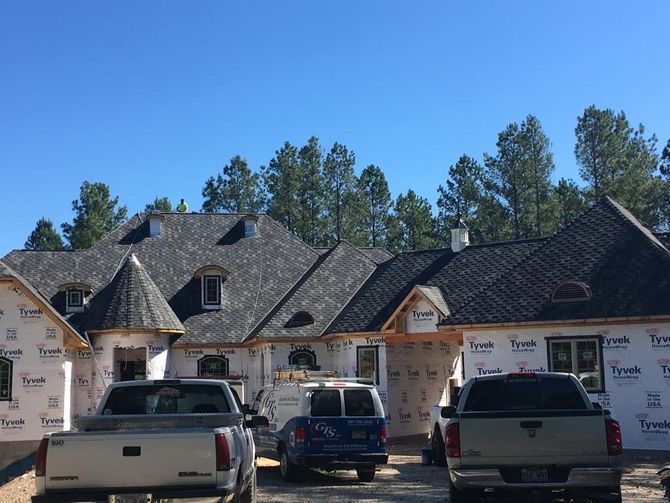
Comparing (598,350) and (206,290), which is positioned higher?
(206,290)

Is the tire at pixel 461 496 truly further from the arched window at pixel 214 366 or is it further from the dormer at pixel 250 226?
the dormer at pixel 250 226

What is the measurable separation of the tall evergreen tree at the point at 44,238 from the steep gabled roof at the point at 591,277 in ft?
164

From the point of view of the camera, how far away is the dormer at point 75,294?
30859 millimetres

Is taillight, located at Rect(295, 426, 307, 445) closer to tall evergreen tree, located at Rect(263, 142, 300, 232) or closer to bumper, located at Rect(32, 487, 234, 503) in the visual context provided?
bumper, located at Rect(32, 487, 234, 503)

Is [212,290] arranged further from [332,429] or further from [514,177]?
[514,177]

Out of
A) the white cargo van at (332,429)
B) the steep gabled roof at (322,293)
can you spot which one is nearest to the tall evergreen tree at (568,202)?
the steep gabled roof at (322,293)

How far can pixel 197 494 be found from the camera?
309 inches

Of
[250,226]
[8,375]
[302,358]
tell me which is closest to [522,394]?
Result: [302,358]

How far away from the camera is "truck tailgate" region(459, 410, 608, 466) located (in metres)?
9.82

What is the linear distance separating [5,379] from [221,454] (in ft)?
64.1

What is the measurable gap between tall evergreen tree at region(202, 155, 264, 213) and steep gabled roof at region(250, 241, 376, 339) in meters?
30.7

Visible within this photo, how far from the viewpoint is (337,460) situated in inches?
618

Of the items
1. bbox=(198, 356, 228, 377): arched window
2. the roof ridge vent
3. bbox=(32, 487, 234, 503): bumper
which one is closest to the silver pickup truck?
bbox=(32, 487, 234, 503): bumper

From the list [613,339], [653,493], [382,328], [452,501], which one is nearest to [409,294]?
[382,328]
